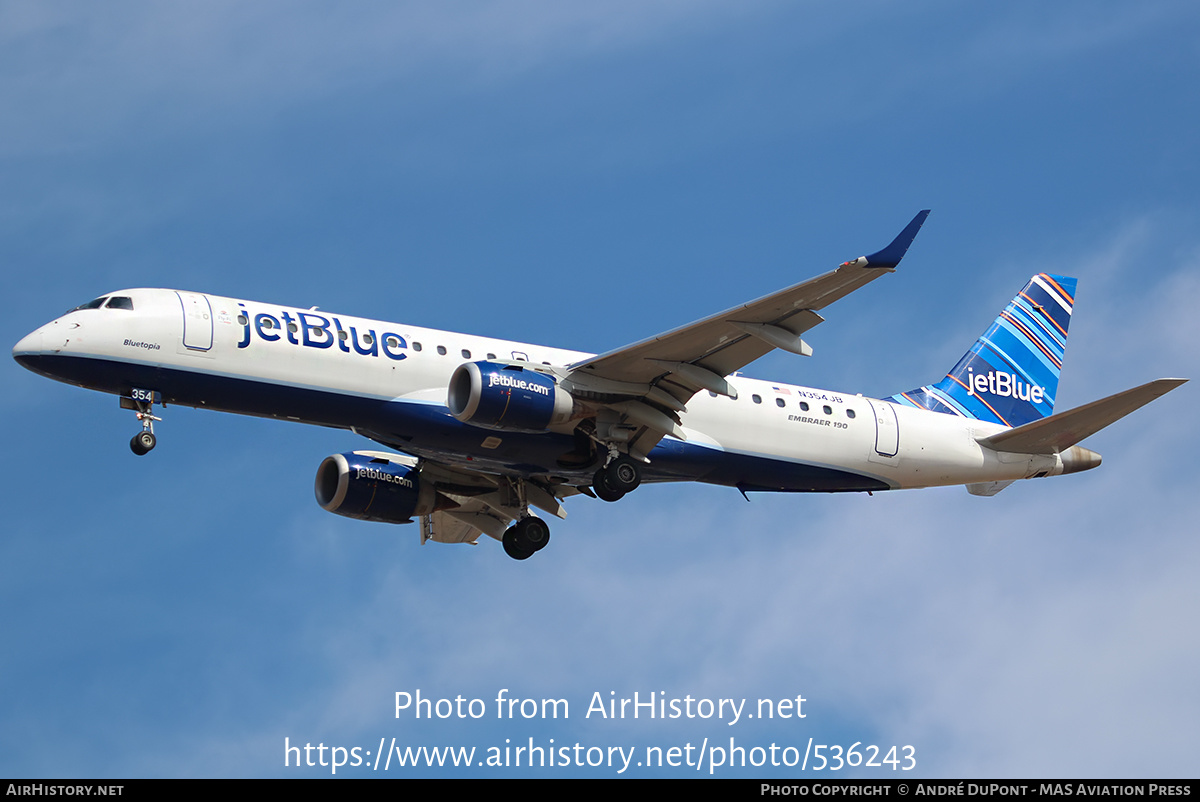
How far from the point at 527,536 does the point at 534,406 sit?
6.67 meters

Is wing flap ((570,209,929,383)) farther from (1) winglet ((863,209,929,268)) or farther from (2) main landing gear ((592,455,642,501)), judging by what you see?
(2) main landing gear ((592,455,642,501))

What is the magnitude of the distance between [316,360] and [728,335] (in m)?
9.21

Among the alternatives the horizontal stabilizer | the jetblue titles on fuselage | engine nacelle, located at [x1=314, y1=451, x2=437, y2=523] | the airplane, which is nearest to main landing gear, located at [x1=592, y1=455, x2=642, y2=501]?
the airplane

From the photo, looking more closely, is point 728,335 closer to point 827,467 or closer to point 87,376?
point 827,467

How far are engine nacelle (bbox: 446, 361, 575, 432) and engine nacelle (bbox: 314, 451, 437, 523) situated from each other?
238 inches

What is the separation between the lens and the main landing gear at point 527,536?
39938mm

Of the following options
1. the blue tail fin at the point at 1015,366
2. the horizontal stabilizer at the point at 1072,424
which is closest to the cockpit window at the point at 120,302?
the blue tail fin at the point at 1015,366

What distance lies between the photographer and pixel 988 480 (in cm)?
4025

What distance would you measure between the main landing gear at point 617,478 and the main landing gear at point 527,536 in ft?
Answer: 12.7

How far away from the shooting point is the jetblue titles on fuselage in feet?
112

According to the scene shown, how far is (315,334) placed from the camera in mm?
34594

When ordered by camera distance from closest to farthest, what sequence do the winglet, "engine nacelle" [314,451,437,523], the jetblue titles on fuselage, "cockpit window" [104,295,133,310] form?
1. the winglet
2. "cockpit window" [104,295,133,310]
3. the jetblue titles on fuselage
4. "engine nacelle" [314,451,437,523]

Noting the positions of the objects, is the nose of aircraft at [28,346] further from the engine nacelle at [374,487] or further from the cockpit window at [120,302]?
the engine nacelle at [374,487]
